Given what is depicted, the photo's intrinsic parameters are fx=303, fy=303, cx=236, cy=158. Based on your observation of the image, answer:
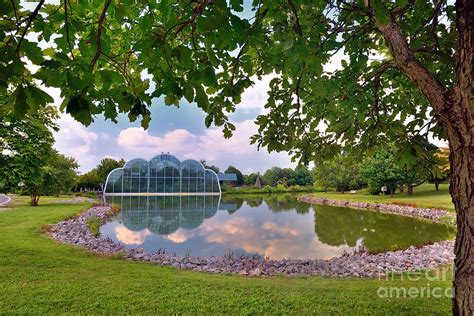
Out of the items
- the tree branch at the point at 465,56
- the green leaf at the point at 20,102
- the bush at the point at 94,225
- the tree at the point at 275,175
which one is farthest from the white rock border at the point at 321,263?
the tree at the point at 275,175

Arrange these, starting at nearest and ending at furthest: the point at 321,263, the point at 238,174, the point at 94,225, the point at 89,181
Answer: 1. the point at 321,263
2. the point at 94,225
3. the point at 89,181
4. the point at 238,174

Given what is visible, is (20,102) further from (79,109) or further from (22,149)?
(22,149)

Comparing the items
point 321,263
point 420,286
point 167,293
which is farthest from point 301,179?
point 167,293

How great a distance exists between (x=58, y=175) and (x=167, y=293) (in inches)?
884

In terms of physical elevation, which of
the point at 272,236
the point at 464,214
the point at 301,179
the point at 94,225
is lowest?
the point at 272,236

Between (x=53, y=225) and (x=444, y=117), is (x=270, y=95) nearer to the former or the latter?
(x=444, y=117)

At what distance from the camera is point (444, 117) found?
5.98ft

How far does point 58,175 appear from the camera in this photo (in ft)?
75.9

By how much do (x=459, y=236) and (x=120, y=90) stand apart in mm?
2021

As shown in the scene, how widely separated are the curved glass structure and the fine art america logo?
3498 centimetres

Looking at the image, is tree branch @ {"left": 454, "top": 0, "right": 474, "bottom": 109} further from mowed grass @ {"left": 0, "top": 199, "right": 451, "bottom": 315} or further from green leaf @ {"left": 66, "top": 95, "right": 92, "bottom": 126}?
mowed grass @ {"left": 0, "top": 199, "right": 451, "bottom": 315}

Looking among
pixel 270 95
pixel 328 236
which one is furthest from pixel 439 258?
pixel 270 95

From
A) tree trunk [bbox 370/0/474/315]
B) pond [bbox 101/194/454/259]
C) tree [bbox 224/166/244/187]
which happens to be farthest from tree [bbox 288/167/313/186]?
tree trunk [bbox 370/0/474/315]

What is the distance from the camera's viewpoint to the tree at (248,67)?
1308mm
